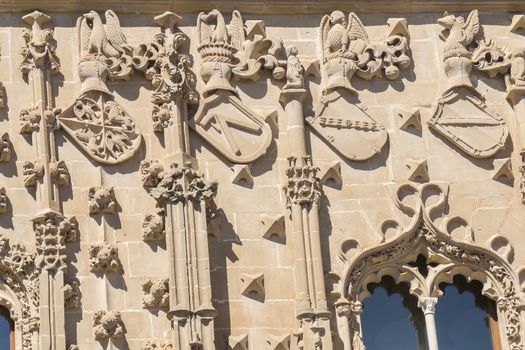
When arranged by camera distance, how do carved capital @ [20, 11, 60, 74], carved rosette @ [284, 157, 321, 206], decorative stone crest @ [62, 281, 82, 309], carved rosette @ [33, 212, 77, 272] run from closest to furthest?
decorative stone crest @ [62, 281, 82, 309]
carved rosette @ [33, 212, 77, 272]
carved rosette @ [284, 157, 321, 206]
carved capital @ [20, 11, 60, 74]

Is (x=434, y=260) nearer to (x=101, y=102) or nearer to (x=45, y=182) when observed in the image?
(x=101, y=102)

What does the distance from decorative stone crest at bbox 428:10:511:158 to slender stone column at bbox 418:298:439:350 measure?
211 cm

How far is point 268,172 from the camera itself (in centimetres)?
2848

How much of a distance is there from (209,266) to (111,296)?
1.24 metres

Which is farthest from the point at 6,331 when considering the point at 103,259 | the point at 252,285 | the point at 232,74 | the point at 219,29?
the point at 219,29

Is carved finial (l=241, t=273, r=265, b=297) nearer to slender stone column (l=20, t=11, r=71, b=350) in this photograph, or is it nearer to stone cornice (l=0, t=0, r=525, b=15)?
slender stone column (l=20, t=11, r=71, b=350)

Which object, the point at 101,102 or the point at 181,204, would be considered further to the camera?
the point at 101,102

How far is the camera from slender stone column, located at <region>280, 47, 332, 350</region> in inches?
1075

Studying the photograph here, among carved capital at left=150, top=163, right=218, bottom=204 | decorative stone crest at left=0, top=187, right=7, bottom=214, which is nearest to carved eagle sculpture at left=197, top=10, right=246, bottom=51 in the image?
carved capital at left=150, top=163, right=218, bottom=204

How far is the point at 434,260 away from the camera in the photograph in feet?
93.2

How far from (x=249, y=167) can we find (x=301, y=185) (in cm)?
→ 74

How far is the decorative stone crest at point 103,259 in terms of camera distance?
27469 mm

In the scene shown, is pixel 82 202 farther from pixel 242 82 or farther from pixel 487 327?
pixel 487 327

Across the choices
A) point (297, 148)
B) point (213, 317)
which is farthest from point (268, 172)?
point (213, 317)
